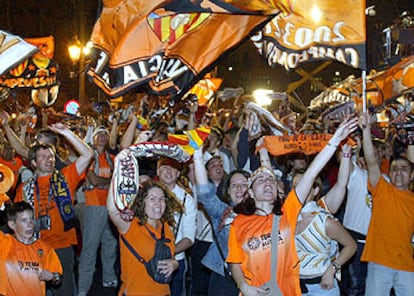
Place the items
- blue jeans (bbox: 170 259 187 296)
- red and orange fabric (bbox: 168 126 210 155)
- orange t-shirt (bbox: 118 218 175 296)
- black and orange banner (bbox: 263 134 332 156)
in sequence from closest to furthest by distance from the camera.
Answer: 1. orange t-shirt (bbox: 118 218 175 296)
2. red and orange fabric (bbox: 168 126 210 155)
3. black and orange banner (bbox: 263 134 332 156)
4. blue jeans (bbox: 170 259 187 296)

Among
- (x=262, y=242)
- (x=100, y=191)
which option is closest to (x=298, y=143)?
(x=262, y=242)

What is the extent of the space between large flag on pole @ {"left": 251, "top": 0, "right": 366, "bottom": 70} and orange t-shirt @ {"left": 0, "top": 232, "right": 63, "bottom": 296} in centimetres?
296

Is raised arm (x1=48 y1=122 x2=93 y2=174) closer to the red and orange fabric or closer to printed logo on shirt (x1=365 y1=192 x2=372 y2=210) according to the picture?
the red and orange fabric

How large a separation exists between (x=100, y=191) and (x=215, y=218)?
3.31m

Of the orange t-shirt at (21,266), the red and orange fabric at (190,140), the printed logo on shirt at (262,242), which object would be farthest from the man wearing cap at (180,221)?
the printed logo on shirt at (262,242)

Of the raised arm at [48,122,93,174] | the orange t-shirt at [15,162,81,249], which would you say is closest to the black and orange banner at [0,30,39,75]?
the raised arm at [48,122,93,174]

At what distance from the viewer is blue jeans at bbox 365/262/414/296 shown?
652 cm

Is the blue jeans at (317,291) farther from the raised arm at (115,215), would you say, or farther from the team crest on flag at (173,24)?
the team crest on flag at (173,24)

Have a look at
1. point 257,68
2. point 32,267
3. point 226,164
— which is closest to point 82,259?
point 226,164

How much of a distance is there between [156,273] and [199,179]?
37.1 inches

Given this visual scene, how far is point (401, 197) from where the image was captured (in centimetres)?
666

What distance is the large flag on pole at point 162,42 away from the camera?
6.70 meters

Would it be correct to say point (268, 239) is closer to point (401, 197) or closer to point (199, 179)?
point (199, 179)

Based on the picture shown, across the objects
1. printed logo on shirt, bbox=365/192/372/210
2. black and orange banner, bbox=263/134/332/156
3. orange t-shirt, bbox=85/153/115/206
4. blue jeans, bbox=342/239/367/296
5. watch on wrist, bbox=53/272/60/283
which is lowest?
blue jeans, bbox=342/239/367/296
